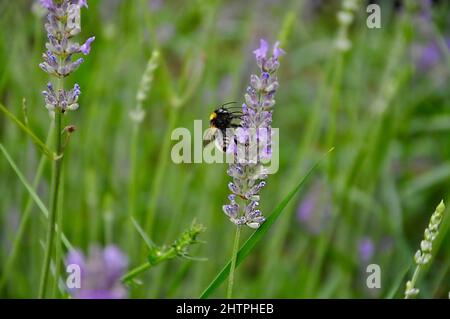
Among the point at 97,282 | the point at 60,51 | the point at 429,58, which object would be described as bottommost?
the point at 97,282

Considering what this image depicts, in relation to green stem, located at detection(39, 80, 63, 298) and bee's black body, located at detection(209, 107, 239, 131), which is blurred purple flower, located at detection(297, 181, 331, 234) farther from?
green stem, located at detection(39, 80, 63, 298)

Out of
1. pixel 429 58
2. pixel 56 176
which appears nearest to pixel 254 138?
pixel 56 176

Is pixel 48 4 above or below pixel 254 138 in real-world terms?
above

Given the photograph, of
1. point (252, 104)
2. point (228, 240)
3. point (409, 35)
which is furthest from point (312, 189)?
point (252, 104)

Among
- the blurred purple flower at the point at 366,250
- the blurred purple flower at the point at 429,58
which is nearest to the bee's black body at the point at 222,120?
the blurred purple flower at the point at 366,250

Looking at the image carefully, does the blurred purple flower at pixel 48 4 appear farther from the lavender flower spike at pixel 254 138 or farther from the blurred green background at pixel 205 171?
the blurred green background at pixel 205 171

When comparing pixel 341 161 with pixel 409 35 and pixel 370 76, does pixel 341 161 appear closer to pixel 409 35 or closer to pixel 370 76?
pixel 409 35

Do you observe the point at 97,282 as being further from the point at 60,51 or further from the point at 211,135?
the point at 60,51
